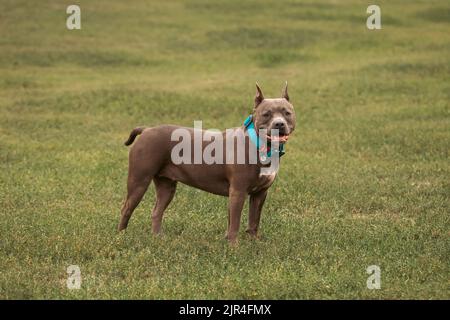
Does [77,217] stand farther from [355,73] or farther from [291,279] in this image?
[355,73]

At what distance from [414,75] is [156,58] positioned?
9323 mm

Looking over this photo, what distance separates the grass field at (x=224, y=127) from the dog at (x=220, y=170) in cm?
42

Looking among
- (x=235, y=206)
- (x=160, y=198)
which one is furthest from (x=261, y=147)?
(x=160, y=198)

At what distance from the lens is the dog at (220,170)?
9312 millimetres

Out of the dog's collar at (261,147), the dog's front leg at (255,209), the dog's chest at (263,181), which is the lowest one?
the dog's front leg at (255,209)

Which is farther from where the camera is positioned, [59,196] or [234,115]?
[234,115]

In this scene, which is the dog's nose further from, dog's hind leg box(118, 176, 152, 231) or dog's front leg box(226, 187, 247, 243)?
dog's hind leg box(118, 176, 152, 231)

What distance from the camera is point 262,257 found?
927 centimetres

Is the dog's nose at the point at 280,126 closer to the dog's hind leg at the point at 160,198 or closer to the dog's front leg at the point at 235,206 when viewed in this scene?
the dog's front leg at the point at 235,206

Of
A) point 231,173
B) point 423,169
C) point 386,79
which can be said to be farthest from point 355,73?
point 231,173

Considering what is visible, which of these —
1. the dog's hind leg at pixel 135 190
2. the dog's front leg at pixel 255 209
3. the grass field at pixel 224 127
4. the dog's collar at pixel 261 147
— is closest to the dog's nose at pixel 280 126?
the dog's collar at pixel 261 147

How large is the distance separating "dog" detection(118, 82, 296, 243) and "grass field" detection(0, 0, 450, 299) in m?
0.42

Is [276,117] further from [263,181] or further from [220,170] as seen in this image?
[220,170]

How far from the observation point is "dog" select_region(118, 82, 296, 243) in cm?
931
